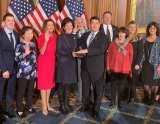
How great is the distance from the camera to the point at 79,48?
4344 mm

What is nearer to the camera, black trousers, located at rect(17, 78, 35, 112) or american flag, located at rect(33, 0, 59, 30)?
black trousers, located at rect(17, 78, 35, 112)

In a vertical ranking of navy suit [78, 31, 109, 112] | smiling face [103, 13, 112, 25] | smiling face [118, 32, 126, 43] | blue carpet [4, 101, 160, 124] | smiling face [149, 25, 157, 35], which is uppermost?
smiling face [103, 13, 112, 25]

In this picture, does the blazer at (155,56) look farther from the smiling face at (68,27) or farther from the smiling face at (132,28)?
the smiling face at (68,27)

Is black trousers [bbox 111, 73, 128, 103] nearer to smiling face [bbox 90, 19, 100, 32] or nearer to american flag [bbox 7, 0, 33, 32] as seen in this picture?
smiling face [bbox 90, 19, 100, 32]

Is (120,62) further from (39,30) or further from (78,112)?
(39,30)

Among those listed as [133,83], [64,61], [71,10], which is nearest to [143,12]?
[71,10]

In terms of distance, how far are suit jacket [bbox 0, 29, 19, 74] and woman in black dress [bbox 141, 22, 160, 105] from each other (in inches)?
92.6

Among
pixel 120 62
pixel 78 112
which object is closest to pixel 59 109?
pixel 78 112

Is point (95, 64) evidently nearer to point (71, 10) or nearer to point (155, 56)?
point (155, 56)

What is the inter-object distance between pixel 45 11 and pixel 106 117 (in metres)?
2.30

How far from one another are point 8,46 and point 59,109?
1410 millimetres

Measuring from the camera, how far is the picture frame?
7095 mm

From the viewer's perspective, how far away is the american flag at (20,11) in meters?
4.75

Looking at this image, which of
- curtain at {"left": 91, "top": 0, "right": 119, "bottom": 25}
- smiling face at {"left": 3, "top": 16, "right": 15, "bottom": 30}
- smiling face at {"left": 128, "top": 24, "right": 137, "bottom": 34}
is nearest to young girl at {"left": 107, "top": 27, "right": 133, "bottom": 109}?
smiling face at {"left": 128, "top": 24, "right": 137, "bottom": 34}
